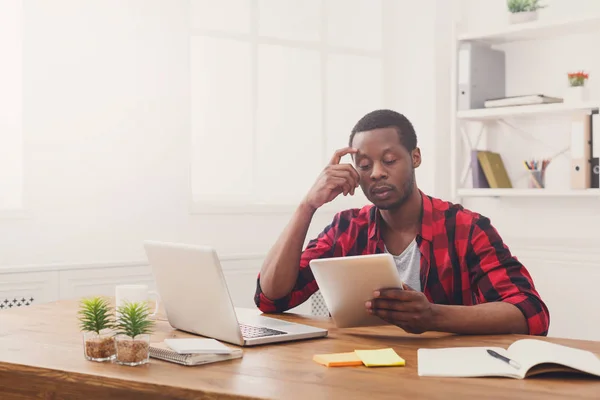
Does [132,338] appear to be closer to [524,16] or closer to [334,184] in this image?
[334,184]

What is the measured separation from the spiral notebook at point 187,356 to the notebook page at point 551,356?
1.73ft

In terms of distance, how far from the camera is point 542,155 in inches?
142

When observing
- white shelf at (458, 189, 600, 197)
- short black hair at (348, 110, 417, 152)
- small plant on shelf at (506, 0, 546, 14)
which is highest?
small plant on shelf at (506, 0, 546, 14)

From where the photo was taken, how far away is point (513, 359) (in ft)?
4.67

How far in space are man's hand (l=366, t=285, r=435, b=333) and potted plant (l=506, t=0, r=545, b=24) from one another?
2197 mm

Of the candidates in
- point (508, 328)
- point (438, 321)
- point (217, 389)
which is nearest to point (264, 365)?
point (217, 389)

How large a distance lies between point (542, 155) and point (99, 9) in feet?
6.76

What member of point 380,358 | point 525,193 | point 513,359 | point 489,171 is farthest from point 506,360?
point 489,171

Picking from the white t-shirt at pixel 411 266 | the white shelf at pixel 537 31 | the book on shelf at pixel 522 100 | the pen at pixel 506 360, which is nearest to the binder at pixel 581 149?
the book on shelf at pixel 522 100

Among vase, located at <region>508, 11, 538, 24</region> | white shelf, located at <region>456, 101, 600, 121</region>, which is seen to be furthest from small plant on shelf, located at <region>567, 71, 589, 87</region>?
vase, located at <region>508, 11, 538, 24</region>

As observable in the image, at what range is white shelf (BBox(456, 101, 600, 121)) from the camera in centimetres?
327

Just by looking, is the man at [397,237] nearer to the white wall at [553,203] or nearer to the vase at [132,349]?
the vase at [132,349]

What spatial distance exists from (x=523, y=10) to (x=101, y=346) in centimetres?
267

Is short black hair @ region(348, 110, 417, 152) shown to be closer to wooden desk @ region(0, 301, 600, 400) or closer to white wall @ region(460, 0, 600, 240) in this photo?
wooden desk @ region(0, 301, 600, 400)
